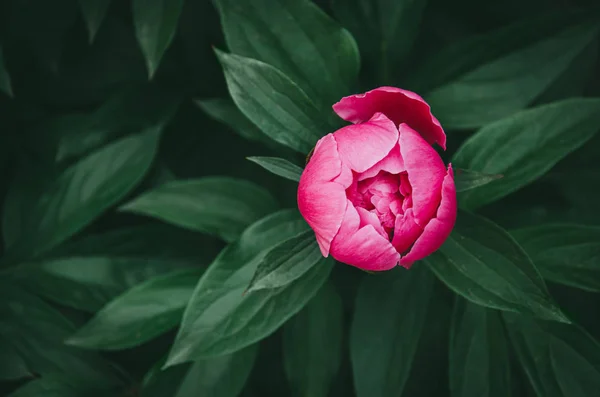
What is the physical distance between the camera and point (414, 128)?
0.64m

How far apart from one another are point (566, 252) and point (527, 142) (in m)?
0.15

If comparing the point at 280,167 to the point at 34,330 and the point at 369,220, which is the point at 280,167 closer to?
the point at 369,220

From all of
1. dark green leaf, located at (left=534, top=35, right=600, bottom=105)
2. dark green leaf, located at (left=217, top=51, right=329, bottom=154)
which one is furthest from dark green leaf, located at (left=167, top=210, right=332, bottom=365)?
dark green leaf, located at (left=534, top=35, right=600, bottom=105)

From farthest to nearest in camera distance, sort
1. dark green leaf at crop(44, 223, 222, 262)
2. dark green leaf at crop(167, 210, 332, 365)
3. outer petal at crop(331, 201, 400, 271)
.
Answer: dark green leaf at crop(44, 223, 222, 262) → dark green leaf at crop(167, 210, 332, 365) → outer petal at crop(331, 201, 400, 271)

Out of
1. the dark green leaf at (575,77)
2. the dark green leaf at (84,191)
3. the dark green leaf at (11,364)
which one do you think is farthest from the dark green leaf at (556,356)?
the dark green leaf at (11,364)

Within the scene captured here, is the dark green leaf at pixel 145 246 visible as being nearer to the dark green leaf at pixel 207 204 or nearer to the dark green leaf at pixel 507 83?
the dark green leaf at pixel 207 204

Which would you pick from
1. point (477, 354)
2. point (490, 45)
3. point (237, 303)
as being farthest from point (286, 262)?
point (490, 45)

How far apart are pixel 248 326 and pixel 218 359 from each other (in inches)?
5.9

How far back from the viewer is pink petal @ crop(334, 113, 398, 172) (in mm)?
572

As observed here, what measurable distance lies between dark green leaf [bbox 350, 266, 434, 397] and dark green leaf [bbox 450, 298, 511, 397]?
0.05 m

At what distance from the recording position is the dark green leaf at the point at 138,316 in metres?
0.78

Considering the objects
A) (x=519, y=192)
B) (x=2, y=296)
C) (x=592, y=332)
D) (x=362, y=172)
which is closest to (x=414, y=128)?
(x=362, y=172)

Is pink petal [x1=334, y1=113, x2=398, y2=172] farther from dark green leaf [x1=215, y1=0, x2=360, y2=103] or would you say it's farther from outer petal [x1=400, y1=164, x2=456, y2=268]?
dark green leaf [x1=215, y1=0, x2=360, y2=103]

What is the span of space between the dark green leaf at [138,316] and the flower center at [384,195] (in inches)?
13.0
